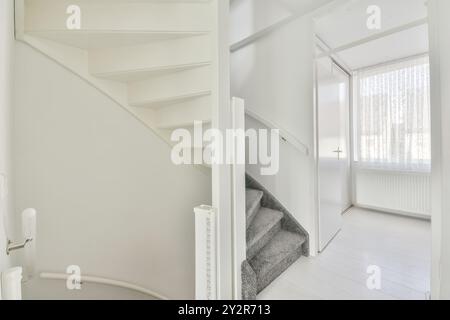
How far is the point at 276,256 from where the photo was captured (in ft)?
5.87

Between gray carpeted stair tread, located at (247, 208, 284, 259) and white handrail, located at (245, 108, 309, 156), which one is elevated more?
white handrail, located at (245, 108, 309, 156)

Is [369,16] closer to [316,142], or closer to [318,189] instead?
[316,142]

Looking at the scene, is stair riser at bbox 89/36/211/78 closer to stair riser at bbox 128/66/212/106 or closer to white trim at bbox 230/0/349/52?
stair riser at bbox 128/66/212/106

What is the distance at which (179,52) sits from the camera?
1.46 meters

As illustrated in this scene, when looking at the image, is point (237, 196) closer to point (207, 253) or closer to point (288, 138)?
point (207, 253)

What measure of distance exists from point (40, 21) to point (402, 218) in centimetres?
436

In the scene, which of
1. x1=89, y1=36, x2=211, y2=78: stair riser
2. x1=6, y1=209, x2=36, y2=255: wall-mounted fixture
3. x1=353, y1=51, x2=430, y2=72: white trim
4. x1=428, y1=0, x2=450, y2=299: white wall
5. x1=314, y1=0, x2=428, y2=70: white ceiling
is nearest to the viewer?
x1=6, y1=209, x2=36, y2=255: wall-mounted fixture

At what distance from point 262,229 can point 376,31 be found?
2.59 meters

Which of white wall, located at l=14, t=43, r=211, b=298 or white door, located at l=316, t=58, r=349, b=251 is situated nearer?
white wall, located at l=14, t=43, r=211, b=298

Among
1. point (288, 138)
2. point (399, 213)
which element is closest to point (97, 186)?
point (288, 138)

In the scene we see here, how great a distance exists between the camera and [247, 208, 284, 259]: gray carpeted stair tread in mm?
1798

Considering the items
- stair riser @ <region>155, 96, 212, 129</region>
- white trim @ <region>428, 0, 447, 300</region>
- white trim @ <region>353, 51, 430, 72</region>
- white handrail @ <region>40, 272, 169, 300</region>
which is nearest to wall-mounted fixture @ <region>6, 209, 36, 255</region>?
white handrail @ <region>40, 272, 169, 300</region>

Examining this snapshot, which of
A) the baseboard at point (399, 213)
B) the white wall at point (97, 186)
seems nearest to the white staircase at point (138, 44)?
the white wall at point (97, 186)

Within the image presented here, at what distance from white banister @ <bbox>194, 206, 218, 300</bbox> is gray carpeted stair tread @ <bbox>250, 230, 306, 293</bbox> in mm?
435
